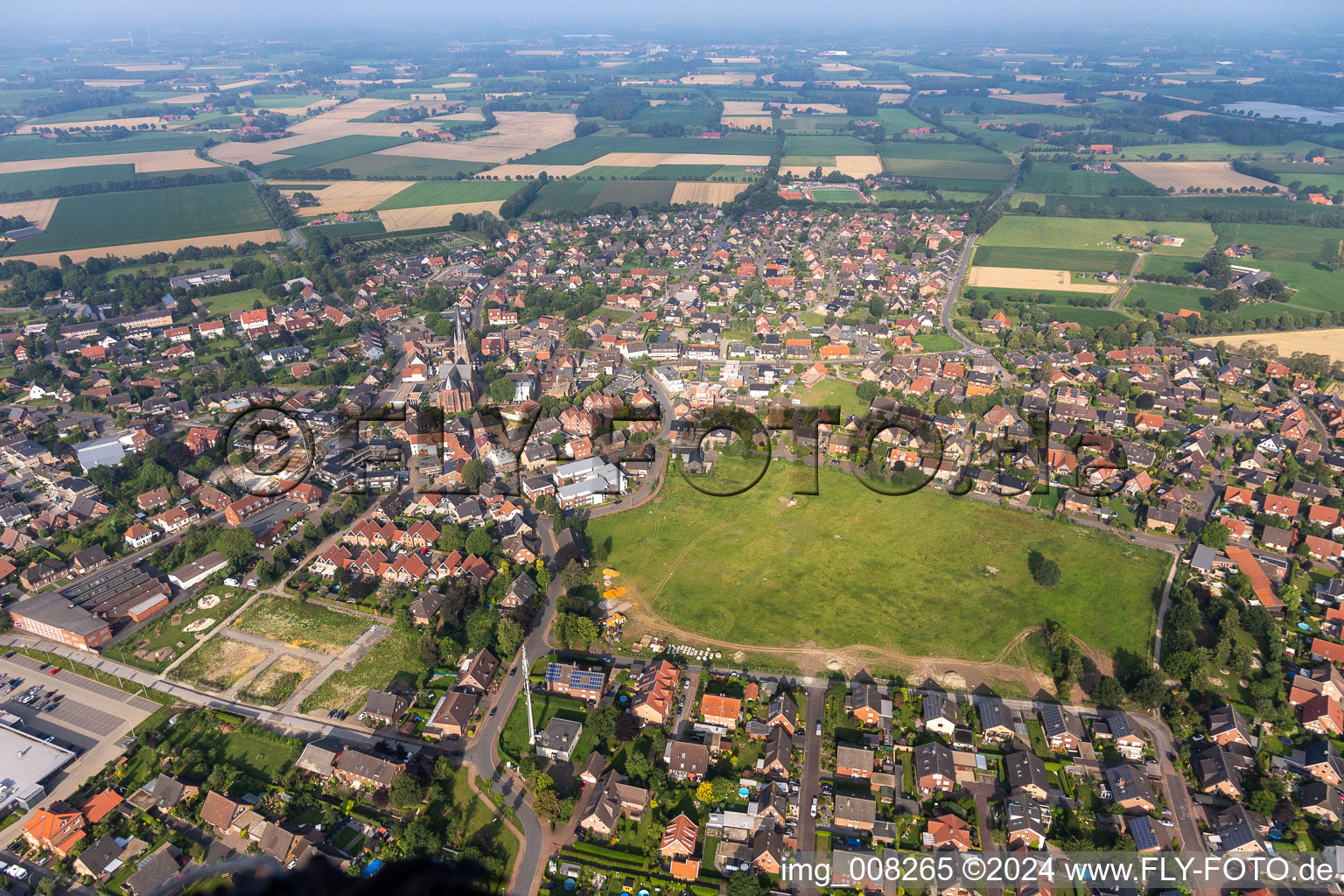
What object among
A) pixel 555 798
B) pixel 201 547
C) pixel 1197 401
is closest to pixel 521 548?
pixel 555 798

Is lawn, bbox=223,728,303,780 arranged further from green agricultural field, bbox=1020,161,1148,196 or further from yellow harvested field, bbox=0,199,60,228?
green agricultural field, bbox=1020,161,1148,196

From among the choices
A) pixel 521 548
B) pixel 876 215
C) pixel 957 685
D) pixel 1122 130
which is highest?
pixel 1122 130

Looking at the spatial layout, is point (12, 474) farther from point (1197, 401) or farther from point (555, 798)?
point (1197, 401)

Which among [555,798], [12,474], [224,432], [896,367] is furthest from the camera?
[896,367]

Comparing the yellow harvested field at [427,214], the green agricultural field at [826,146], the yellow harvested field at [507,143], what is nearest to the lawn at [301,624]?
the yellow harvested field at [427,214]

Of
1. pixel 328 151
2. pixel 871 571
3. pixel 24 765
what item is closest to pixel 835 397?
pixel 871 571

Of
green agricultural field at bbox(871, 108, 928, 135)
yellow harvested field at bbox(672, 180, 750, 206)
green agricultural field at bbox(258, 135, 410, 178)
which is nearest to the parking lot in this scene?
yellow harvested field at bbox(672, 180, 750, 206)

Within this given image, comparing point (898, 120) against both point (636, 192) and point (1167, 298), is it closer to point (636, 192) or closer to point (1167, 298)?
point (636, 192)
